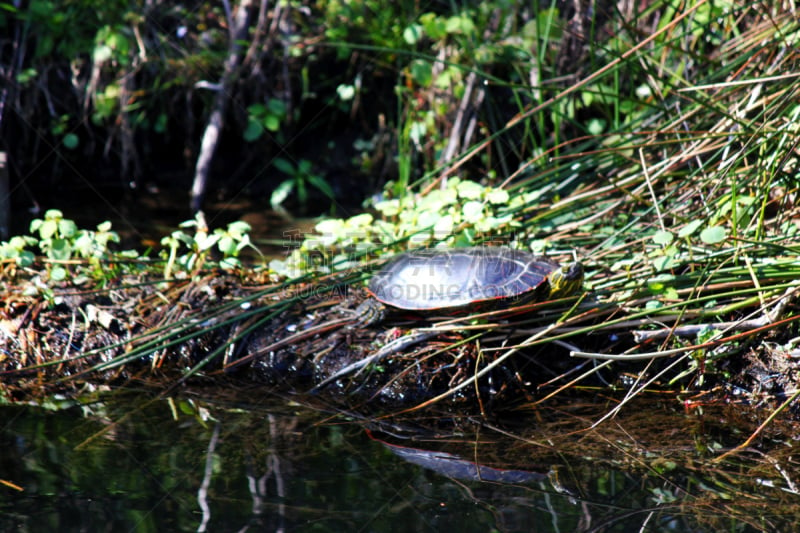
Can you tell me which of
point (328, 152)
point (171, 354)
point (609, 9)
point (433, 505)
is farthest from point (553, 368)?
point (328, 152)

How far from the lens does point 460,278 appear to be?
2.37 meters

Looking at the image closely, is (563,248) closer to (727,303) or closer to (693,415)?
(727,303)

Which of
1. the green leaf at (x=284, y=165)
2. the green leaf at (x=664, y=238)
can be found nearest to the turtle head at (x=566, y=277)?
the green leaf at (x=664, y=238)

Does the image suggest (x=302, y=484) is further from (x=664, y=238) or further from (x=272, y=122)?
(x=272, y=122)

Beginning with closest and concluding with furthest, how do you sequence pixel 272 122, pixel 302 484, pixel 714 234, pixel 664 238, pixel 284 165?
pixel 302 484 < pixel 714 234 < pixel 664 238 < pixel 272 122 < pixel 284 165

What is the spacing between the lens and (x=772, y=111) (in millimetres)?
2453

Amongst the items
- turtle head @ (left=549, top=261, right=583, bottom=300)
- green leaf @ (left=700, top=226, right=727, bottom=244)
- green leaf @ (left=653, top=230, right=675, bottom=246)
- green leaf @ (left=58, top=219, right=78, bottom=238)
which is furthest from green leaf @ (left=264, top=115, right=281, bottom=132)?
green leaf @ (left=700, top=226, right=727, bottom=244)

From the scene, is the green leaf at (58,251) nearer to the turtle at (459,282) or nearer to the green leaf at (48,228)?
the green leaf at (48,228)

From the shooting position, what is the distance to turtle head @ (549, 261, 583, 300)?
2293mm

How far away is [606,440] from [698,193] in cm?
117

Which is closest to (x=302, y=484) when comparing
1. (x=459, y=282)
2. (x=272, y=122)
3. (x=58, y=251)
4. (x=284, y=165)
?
(x=459, y=282)

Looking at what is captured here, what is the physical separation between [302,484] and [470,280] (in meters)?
0.94

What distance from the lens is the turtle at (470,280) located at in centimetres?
230

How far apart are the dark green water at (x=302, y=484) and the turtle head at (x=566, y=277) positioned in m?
0.60
